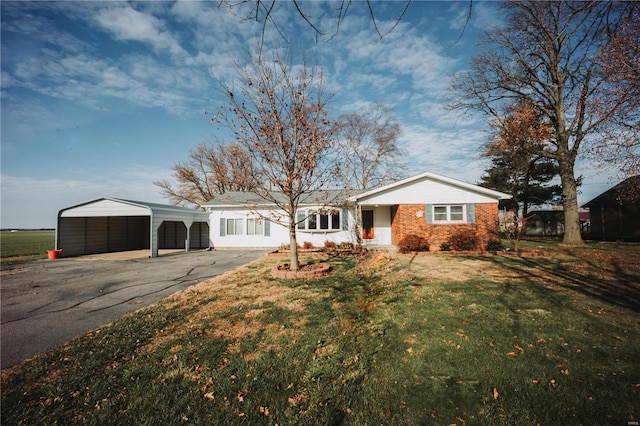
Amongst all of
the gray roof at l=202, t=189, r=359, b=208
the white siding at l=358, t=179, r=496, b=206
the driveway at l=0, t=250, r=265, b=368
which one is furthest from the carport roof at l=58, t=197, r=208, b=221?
the white siding at l=358, t=179, r=496, b=206

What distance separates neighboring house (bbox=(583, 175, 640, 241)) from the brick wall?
11802 millimetres

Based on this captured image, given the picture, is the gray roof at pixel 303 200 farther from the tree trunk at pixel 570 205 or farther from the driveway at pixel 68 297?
the tree trunk at pixel 570 205

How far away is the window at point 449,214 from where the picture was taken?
1573 centimetres

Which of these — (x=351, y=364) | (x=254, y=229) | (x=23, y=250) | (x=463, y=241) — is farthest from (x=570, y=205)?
(x=23, y=250)

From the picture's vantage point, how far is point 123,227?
2212cm

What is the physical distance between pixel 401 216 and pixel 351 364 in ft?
43.5

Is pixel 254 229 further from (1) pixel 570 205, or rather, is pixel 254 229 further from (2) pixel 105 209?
(1) pixel 570 205

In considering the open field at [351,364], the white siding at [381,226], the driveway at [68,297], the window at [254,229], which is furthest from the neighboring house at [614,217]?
the driveway at [68,297]

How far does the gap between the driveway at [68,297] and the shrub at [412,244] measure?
8981mm

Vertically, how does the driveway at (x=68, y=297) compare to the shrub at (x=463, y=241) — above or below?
below

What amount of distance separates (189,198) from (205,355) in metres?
33.0

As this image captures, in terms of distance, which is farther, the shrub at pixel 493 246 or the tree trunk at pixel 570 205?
the tree trunk at pixel 570 205

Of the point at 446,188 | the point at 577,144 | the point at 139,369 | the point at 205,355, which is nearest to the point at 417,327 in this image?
the point at 205,355

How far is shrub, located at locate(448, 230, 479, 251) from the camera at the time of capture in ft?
46.8
